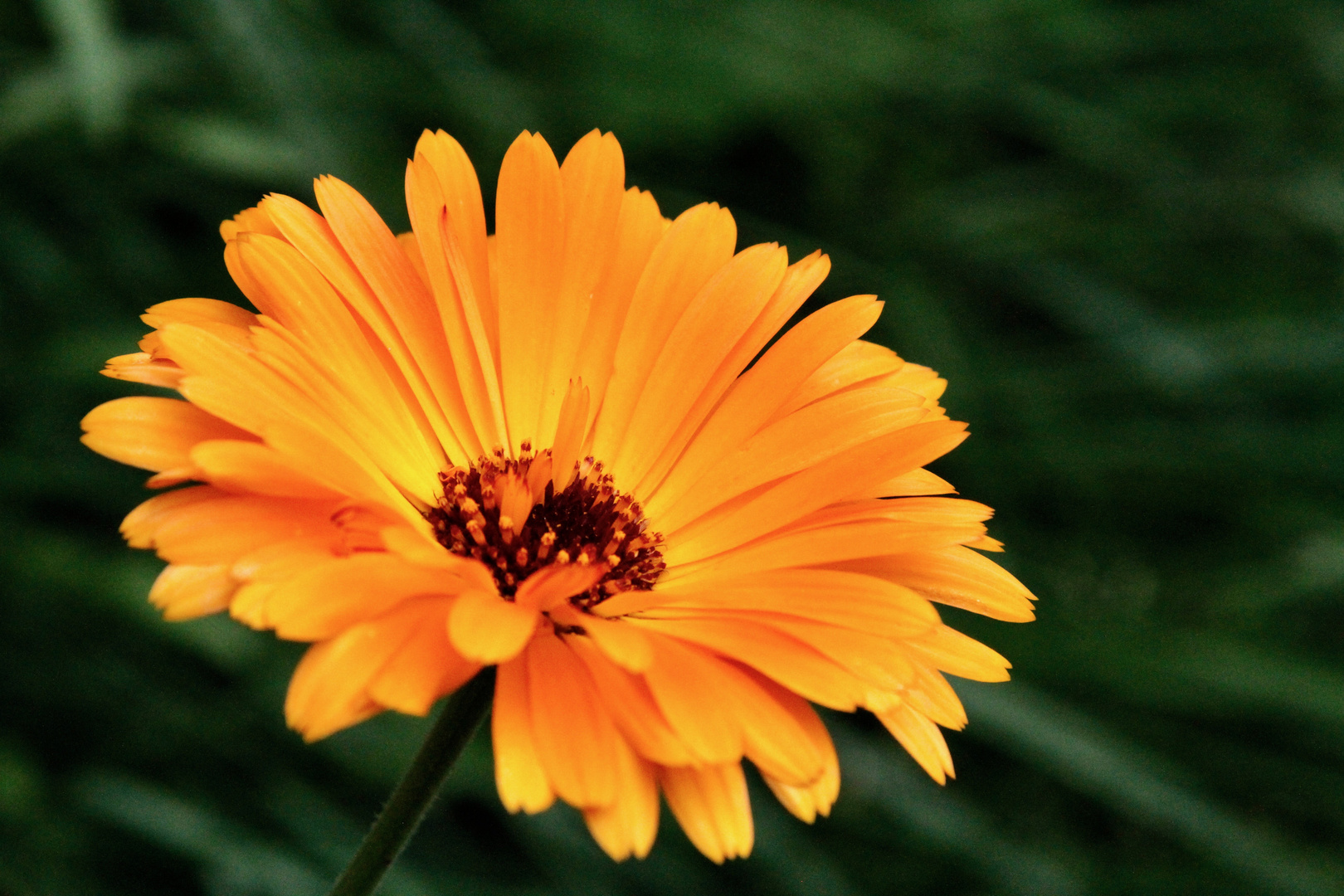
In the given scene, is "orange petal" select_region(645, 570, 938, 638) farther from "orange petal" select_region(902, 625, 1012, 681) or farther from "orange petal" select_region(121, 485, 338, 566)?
"orange petal" select_region(121, 485, 338, 566)

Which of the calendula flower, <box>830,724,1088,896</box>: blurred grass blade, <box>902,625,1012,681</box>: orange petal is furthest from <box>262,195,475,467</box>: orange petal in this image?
<box>830,724,1088,896</box>: blurred grass blade

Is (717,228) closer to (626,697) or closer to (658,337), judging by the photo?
(658,337)

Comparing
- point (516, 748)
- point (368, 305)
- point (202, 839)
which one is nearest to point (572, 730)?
point (516, 748)

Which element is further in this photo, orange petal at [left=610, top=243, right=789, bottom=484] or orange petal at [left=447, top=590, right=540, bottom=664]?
orange petal at [left=610, top=243, right=789, bottom=484]

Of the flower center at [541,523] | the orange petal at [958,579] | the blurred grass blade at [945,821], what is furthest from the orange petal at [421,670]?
the blurred grass blade at [945,821]

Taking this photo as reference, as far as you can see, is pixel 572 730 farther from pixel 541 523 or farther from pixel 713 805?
pixel 541 523

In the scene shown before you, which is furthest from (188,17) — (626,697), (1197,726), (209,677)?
(1197,726)
